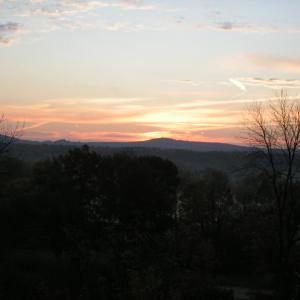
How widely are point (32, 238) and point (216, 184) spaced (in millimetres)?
34122

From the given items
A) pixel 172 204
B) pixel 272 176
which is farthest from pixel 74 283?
pixel 172 204

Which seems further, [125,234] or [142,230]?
[142,230]

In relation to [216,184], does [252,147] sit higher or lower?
higher

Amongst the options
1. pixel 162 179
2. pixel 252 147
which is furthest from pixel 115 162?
pixel 252 147

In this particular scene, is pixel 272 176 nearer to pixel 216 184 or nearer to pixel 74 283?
pixel 74 283

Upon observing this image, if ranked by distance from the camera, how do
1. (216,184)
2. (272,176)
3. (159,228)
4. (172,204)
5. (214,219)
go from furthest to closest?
(216,184), (214,219), (172,204), (159,228), (272,176)

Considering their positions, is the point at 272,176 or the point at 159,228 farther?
the point at 159,228

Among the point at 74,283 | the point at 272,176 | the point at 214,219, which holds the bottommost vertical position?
the point at 214,219

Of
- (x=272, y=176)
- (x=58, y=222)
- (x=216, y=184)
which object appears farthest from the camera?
(x=216, y=184)

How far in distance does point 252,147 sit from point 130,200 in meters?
16.1

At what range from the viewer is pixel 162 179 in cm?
4859

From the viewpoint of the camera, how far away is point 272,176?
29.6m

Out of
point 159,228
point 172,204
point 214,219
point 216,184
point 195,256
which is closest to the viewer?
point 195,256

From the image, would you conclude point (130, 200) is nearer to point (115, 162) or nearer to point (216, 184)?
point (115, 162)
